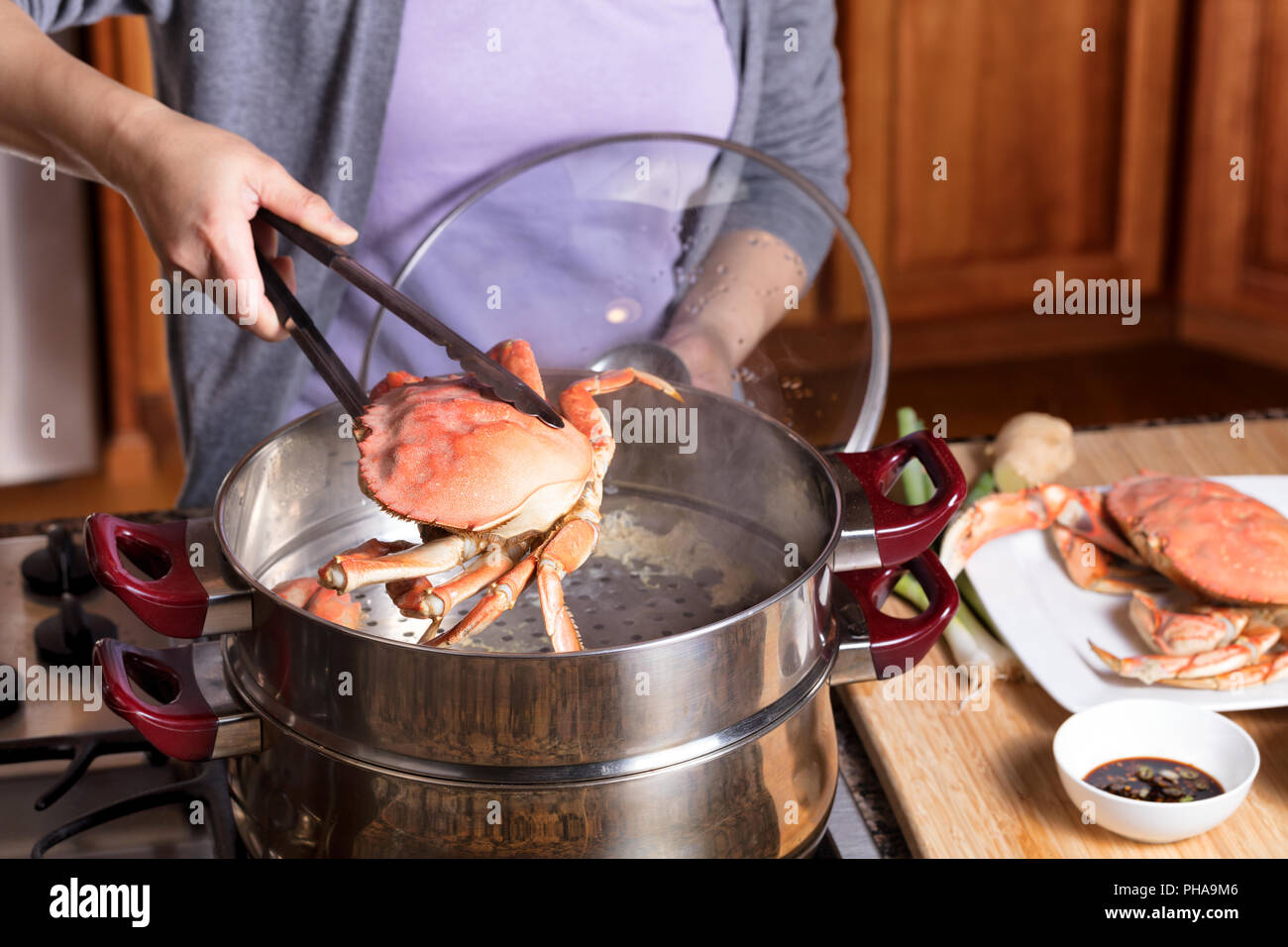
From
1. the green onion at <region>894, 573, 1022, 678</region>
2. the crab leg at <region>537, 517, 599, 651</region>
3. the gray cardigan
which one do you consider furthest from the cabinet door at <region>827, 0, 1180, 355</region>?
the crab leg at <region>537, 517, 599, 651</region>

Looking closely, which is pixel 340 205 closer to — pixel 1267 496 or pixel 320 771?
pixel 320 771

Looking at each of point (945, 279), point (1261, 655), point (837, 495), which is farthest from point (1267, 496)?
point (945, 279)

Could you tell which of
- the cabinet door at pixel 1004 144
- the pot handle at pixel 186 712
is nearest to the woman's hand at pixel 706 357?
the pot handle at pixel 186 712

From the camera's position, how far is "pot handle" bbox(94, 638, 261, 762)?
2.16 feet

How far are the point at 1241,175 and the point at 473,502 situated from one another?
283cm

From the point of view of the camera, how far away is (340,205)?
1.11 m

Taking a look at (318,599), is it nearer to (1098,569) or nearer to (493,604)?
(493,604)

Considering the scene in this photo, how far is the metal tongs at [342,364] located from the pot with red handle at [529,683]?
5 centimetres

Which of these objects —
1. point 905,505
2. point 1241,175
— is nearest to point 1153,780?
point 905,505

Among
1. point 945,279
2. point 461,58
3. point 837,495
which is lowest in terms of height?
point 945,279

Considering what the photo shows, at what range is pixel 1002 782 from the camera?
83 centimetres

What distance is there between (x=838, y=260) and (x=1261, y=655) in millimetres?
419

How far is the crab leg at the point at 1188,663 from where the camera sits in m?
0.88

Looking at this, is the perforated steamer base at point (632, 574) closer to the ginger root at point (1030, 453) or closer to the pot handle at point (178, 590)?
the pot handle at point (178, 590)
